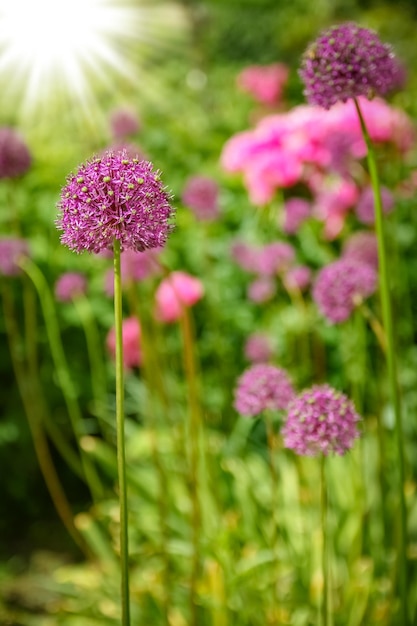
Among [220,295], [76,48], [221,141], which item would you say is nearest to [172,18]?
[76,48]

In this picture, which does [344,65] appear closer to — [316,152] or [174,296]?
[316,152]

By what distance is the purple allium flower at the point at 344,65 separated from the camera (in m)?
0.78

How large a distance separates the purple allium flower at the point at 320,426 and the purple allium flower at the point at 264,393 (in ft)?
0.54

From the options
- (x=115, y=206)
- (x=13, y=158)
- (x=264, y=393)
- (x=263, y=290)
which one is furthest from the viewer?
(x=263, y=290)

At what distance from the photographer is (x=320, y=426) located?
754 millimetres

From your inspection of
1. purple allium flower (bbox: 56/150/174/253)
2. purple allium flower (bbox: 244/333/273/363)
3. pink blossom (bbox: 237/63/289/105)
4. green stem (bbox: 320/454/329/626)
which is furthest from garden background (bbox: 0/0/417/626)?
pink blossom (bbox: 237/63/289/105)

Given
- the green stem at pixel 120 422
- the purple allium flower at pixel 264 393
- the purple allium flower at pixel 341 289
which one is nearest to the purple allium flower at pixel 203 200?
the purple allium flower at pixel 341 289

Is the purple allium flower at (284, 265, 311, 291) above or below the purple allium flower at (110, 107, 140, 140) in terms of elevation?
below

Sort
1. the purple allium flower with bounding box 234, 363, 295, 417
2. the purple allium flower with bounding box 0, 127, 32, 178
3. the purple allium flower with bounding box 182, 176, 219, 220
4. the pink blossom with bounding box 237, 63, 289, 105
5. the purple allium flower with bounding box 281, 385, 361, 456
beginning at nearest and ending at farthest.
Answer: the purple allium flower with bounding box 281, 385, 361, 456 < the purple allium flower with bounding box 234, 363, 295, 417 < the purple allium flower with bounding box 0, 127, 32, 178 < the purple allium flower with bounding box 182, 176, 219, 220 < the pink blossom with bounding box 237, 63, 289, 105

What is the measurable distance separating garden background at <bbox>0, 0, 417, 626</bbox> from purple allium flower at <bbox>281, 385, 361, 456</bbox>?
18 centimetres

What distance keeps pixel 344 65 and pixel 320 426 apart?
371 mm

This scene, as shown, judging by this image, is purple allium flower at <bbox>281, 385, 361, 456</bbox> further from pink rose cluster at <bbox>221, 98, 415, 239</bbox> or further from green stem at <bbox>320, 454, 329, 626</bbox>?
pink rose cluster at <bbox>221, 98, 415, 239</bbox>

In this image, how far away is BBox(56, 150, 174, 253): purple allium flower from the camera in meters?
0.56

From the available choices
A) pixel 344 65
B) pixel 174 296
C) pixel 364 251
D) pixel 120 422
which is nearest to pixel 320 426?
pixel 120 422
